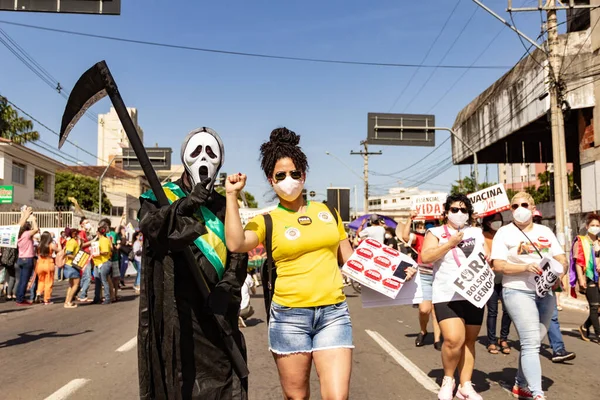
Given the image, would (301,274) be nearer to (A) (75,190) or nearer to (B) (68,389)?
(B) (68,389)

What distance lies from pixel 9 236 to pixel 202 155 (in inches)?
500

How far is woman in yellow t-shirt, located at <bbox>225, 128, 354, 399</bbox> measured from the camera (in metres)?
3.49

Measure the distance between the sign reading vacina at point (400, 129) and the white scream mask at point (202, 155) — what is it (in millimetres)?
22565

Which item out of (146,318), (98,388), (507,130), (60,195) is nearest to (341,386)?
(146,318)

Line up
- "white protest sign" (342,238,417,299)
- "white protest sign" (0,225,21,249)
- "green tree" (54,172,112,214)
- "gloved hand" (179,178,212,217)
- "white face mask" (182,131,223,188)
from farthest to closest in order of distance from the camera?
"green tree" (54,172,112,214) → "white protest sign" (0,225,21,249) → "white protest sign" (342,238,417,299) → "white face mask" (182,131,223,188) → "gloved hand" (179,178,212,217)

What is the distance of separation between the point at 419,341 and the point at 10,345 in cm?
599

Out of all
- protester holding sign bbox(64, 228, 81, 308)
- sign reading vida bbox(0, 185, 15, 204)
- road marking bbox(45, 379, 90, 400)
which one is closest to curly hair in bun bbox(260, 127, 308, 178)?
road marking bbox(45, 379, 90, 400)

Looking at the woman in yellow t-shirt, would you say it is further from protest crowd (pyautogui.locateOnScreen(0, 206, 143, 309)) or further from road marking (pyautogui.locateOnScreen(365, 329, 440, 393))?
protest crowd (pyautogui.locateOnScreen(0, 206, 143, 309))

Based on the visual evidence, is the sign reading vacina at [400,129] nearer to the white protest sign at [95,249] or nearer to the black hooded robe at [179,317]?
the white protest sign at [95,249]

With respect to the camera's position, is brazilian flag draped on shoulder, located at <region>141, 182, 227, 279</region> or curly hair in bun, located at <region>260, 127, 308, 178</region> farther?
curly hair in bun, located at <region>260, 127, 308, 178</region>

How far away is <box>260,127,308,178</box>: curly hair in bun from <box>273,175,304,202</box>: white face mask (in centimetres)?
11

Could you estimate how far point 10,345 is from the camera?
8.91m

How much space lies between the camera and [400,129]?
26.1 m

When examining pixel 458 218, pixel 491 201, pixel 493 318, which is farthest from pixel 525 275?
pixel 491 201
